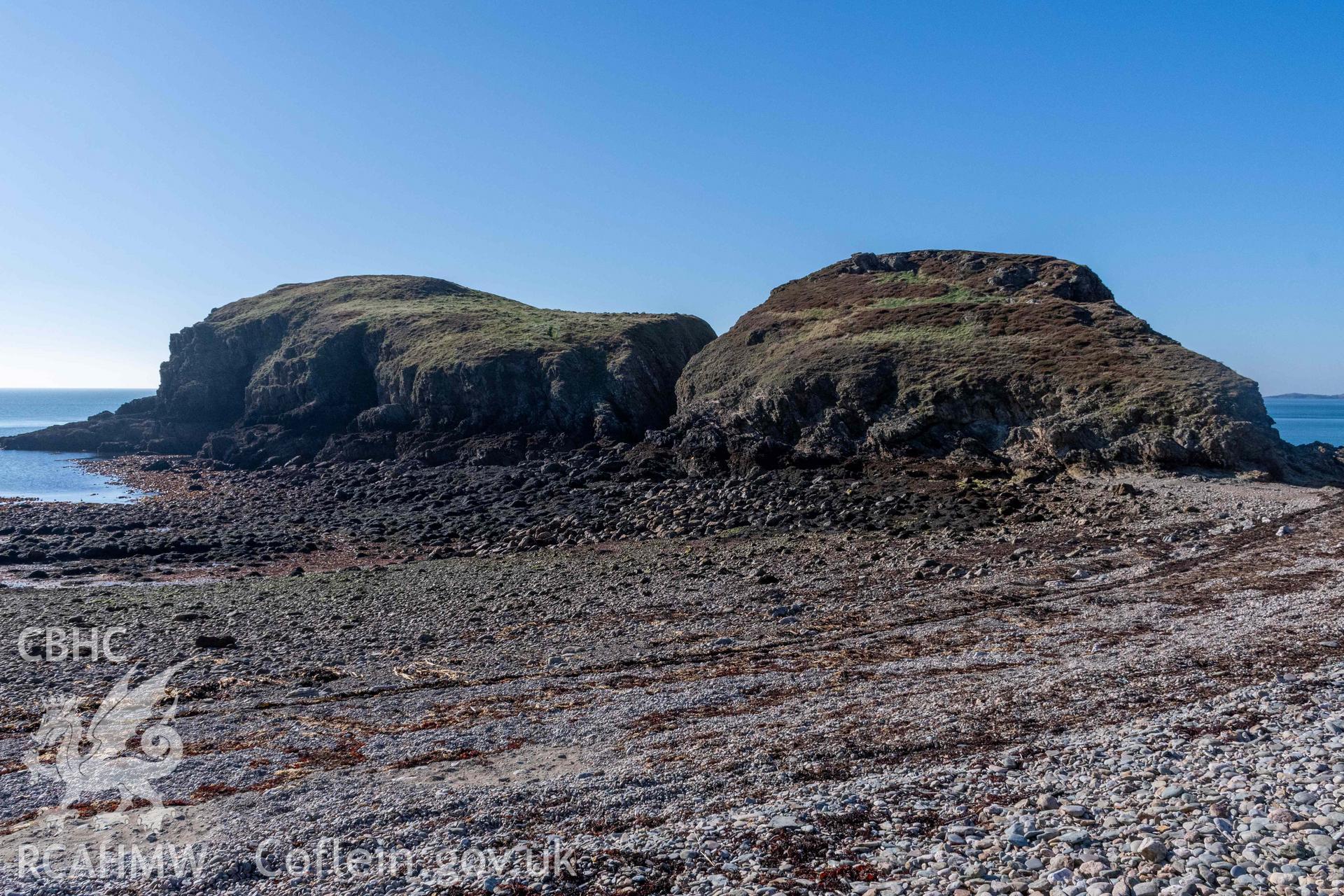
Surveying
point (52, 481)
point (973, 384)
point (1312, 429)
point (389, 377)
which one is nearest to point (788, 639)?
point (973, 384)

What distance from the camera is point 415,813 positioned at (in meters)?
8.62

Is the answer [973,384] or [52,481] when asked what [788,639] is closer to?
[973,384]

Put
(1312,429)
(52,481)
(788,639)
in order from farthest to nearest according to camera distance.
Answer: (1312,429), (52,481), (788,639)

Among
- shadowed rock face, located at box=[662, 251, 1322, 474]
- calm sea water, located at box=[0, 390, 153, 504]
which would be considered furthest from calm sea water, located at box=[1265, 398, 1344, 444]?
calm sea water, located at box=[0, 390, 153, 504]

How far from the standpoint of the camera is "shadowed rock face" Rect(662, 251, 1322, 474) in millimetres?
32656

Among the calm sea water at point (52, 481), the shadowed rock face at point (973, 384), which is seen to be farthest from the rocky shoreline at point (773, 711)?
the calm sea water at point (52, 481)

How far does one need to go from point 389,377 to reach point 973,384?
43.6 m

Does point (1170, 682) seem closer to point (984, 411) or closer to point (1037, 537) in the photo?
point (1037, 537)

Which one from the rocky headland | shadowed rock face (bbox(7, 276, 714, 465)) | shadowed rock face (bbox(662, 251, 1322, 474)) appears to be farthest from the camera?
shadowed rock face (bbox(7, 276, 714, 465))

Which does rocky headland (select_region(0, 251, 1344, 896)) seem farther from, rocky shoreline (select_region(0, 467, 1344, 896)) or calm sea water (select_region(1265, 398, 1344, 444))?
calm sea water (select_region(1265, 398, 1344, 444))

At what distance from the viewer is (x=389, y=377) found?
63531 mm

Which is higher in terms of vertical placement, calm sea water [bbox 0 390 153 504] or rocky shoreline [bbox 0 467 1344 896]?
calm sea water [bbox 0 390 153 504]

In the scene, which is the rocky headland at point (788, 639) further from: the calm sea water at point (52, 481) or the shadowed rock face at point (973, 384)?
the calm sea water at point (52, 481)

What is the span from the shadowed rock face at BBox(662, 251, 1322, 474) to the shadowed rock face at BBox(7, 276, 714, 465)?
26.1ft
